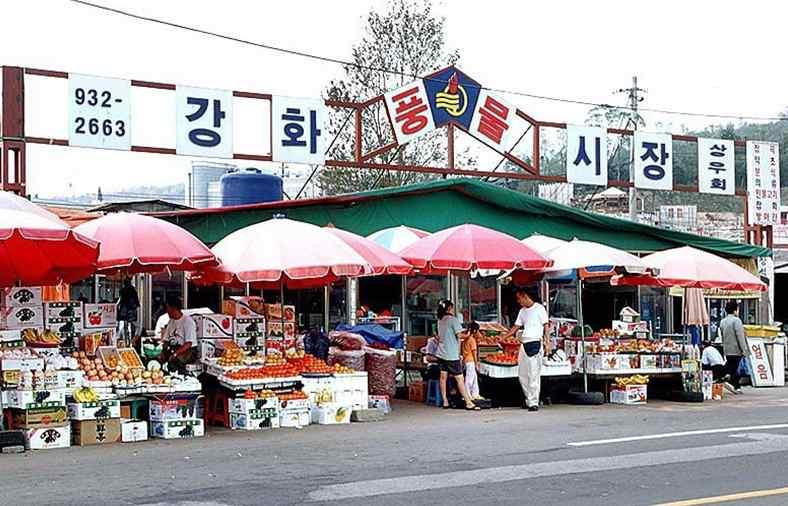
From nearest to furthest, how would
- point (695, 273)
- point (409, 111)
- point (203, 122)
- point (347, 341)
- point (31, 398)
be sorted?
point (31, 398)
point (347, 341)
point (695, 273)
point (203, 122)
point (409, 111)

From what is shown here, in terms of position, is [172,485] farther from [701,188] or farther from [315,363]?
[701,188]

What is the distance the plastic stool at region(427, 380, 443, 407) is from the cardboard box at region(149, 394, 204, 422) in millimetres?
4943

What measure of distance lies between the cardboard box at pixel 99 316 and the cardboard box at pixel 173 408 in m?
1.79

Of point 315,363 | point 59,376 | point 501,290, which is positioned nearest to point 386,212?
point 501,290

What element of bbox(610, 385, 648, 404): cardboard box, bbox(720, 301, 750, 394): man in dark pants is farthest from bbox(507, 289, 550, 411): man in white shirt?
bbox(720, 301, 750, 394): man in dark pants

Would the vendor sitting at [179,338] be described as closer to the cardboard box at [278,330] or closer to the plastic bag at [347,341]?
the cardboard box at [278,330]

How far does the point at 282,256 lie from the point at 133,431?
307 cm

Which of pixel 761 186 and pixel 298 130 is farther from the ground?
pixel 298 130

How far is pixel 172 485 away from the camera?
31.8ft

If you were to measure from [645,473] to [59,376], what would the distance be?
6.85m

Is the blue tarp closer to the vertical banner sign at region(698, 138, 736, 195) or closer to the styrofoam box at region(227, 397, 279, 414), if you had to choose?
the styrofoam box at region(227, 397, 279, 414)

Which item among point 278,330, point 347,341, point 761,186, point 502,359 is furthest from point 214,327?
point 761,186

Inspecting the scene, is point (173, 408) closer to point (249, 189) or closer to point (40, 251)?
point (40, 251)

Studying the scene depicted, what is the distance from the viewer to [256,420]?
14.2m
